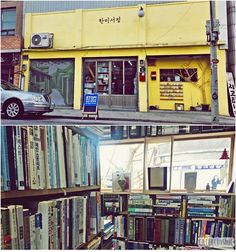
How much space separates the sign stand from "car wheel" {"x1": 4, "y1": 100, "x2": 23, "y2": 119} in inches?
11.3

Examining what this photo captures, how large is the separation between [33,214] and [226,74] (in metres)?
1.05

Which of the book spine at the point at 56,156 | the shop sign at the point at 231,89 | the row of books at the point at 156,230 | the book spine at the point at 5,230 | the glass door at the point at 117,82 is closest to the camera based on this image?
the book spine at the point at 5,230

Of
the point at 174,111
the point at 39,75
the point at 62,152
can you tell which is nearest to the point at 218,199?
the point at 174,111

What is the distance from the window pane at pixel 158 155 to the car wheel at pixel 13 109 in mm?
584

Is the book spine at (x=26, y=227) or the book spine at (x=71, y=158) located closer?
the book spine at (x=26, y=227)

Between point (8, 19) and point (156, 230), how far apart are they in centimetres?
121

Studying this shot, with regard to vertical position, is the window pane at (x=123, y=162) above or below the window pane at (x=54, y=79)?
below

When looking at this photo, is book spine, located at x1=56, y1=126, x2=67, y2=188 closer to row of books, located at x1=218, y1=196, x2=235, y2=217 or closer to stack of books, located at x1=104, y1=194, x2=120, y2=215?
stack of books, located at x1=104, y1=194, x2=120, y2=215

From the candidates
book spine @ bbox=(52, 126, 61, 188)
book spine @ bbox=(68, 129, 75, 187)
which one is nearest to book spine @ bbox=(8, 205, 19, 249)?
book spine @ bbox=(52, 126, 61, 188)

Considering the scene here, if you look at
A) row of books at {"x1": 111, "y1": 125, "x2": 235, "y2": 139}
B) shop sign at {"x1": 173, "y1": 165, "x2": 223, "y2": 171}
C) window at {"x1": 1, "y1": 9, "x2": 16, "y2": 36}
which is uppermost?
window at {"x1": 1, "y1": 9, "x2": 16, "y2": 36}

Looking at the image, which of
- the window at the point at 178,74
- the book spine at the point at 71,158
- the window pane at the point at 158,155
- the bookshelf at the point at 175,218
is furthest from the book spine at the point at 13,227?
the window at the point at 178,74

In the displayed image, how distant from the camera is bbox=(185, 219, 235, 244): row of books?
4.36ft

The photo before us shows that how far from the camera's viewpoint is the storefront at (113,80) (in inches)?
63.1

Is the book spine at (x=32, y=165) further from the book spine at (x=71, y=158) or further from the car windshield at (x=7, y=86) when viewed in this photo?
the car windshield at (x=7, y=86)
